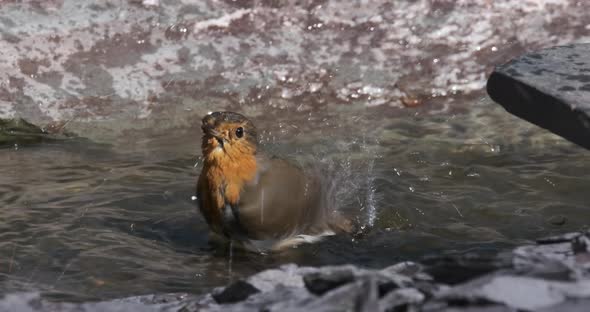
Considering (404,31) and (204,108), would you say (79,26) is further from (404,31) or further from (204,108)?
(404,31)

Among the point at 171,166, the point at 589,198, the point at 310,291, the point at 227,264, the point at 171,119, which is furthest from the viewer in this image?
the point at 171,119

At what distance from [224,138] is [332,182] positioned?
94cm

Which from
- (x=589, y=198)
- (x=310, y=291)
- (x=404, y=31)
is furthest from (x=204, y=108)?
(x=310, y=291)

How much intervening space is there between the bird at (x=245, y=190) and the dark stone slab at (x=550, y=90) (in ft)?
3.24

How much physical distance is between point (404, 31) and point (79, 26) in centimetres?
194

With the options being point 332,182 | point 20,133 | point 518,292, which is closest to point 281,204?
point 332,182

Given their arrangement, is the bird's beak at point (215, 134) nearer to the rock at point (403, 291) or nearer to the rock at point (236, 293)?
the rock at point (403, 291)

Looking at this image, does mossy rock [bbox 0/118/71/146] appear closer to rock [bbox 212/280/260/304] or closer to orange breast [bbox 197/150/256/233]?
orange breast [bbox 197/150/256/233]

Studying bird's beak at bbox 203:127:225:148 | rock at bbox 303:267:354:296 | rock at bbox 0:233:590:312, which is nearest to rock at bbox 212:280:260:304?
rock at bbox 0:233:590:312

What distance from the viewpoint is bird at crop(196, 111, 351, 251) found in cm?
456

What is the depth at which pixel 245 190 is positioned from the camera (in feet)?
15.0

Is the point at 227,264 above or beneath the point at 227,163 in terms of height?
beneath

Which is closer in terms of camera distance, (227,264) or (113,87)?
(227,264)

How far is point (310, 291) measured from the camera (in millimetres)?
2502
